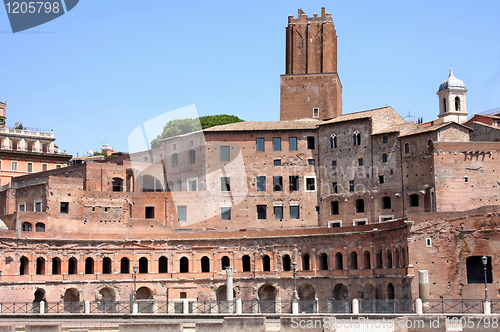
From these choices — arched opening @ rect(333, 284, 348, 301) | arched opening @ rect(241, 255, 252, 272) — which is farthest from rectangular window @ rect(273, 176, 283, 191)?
arched opening @ rect(333, 284, 348, 301)

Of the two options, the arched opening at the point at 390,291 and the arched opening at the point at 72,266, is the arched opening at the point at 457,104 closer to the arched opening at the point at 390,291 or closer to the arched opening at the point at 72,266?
the arched opening at the point at 390,291

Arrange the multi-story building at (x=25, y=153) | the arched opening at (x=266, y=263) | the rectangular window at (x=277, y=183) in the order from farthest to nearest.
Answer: the multi-story building at (x=25, y=153)
the rectangular window at (x=277, y=183)
the arched opening at (x=266, y=263)

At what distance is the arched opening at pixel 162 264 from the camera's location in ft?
214

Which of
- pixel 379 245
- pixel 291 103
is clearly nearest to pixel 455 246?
pixel 379 245

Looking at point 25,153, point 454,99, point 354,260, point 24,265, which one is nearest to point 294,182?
point 354,260

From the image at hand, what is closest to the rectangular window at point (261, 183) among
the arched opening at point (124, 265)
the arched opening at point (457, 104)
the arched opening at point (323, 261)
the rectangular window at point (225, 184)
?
the rectangular window at point (225, 184)

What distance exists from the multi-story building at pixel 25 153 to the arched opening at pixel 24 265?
1997 cm

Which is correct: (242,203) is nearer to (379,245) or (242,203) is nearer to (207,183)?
(207,183)

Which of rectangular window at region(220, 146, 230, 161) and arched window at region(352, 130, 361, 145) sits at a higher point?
arched window at region(352, 130, 361, 145)

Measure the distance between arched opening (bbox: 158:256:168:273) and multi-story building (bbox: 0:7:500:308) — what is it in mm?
133

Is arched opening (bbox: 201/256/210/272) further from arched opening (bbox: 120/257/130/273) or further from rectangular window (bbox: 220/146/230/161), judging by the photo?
rectangular window (bbox: 220/146/230/161)

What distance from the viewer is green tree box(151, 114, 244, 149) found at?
8100 cm

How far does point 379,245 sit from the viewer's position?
5762 centimetres

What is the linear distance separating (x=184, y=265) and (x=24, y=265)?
14.5 m
